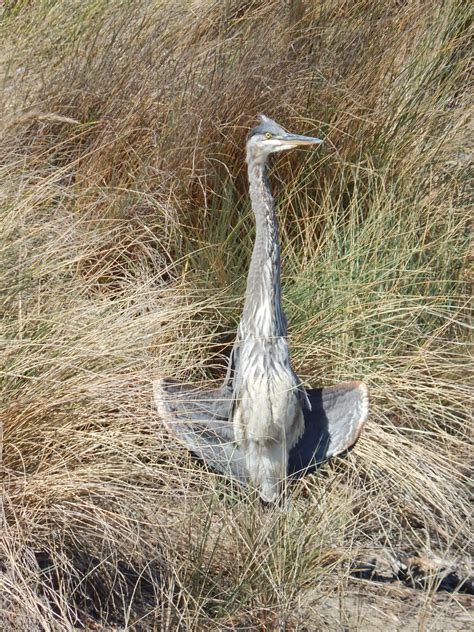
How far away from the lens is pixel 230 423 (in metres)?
3.83

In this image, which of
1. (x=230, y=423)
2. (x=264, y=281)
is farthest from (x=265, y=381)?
(x=264, y=281)

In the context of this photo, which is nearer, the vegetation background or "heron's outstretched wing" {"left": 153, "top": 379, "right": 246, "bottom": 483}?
the vegetation background

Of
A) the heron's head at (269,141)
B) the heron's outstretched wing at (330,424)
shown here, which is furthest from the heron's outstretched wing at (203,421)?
the heron's head at (269,141)

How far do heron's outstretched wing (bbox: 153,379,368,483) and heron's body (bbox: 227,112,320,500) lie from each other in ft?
0.16

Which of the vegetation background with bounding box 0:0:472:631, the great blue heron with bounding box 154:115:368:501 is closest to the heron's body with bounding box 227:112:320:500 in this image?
the great blue heron with bounding box 154:115:368:501

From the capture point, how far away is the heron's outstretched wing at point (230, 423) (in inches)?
140

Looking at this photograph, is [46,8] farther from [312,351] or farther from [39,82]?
[312,351]

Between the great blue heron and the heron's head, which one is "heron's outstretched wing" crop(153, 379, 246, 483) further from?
the heron's head

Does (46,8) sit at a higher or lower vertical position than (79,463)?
higher

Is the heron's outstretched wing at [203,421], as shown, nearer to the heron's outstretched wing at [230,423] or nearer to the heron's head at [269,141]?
the heron's outstretched wing at [230,423]

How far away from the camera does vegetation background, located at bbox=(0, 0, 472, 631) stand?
3.24 m

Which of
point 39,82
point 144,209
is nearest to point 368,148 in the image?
point 144,209

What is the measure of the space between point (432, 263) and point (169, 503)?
5.99 feet

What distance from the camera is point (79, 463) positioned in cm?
337
